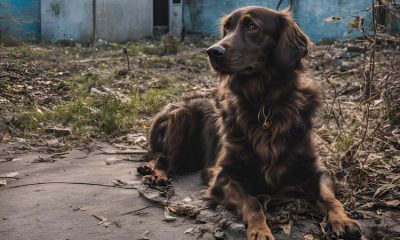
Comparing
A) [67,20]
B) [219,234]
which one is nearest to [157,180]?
[219,234]

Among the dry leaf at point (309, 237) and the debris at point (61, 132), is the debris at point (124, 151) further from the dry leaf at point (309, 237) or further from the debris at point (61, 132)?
the dry leaf at point (309, 237)

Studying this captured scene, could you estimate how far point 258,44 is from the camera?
3.74 metres

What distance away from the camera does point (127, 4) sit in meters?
18.5

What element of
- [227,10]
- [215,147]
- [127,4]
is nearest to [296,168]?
[215,147]

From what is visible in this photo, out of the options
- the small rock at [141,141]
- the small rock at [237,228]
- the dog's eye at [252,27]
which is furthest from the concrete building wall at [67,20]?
the small rock at [237,228]

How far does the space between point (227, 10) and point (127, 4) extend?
175 inches

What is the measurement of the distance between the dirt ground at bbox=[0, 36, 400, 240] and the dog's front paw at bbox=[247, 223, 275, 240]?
16cm

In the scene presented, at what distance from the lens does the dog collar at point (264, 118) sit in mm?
3592

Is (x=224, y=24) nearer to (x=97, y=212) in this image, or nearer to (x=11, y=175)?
(x=97, y=212)

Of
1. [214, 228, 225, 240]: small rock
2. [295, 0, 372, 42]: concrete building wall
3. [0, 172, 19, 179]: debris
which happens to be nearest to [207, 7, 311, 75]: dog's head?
[214, 228, 225, 240]: small rock

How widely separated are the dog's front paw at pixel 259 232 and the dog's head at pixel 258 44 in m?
1.19

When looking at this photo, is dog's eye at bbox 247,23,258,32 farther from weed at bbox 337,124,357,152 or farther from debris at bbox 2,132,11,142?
debris at bbox 2,132,11,142

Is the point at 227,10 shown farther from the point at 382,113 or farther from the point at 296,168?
the point at 296,168

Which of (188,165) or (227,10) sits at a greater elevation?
(227,10)
